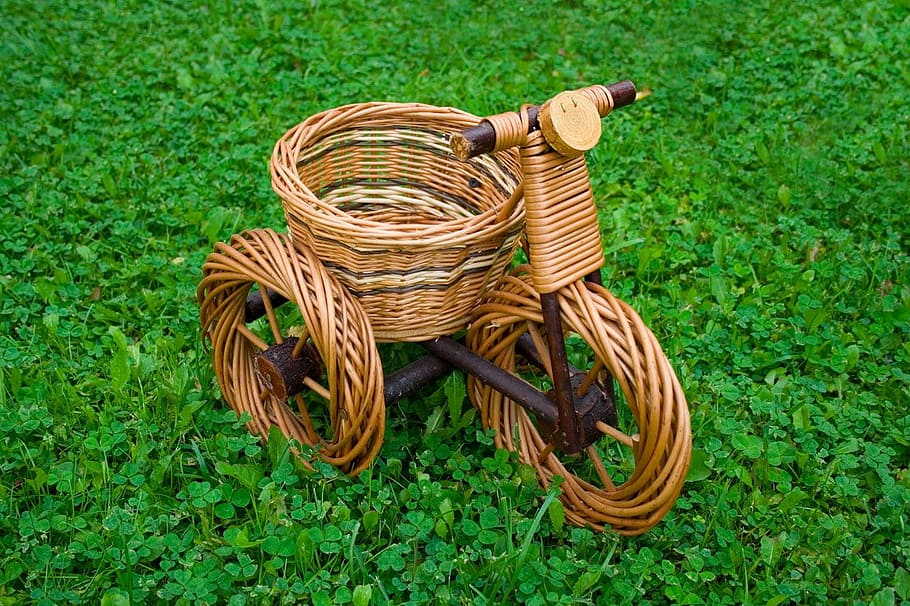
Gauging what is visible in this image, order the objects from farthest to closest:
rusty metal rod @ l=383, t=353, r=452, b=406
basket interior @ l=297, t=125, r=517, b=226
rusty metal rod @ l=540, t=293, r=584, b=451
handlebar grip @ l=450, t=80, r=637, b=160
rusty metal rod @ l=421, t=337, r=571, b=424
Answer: basket interior @ l=297, t=125, r=517, b=226
rusty metal rod @ l=383, t=353, r=452, b=406
rusty metal rod @ l=421, t=337, r=571, b=424
rusty metal rod @ l=540, t=293, r=584, b=451
handlebar grip @ l=450, t=80, r=637, b=160

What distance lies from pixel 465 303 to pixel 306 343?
40 cm

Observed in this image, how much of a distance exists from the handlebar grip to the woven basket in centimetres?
23

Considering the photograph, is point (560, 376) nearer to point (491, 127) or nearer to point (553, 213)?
point (553, 213)

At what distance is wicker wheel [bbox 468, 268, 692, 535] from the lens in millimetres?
1710

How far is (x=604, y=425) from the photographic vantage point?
6.33 feet

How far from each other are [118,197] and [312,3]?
1.69 meters

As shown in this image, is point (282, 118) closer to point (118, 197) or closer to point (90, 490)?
point (118, 197)

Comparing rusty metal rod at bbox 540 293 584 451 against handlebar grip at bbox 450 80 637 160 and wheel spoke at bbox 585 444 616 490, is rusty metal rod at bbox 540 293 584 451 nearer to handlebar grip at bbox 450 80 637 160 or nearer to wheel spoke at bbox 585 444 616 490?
wheel spoke at bbox 585 444 616 490

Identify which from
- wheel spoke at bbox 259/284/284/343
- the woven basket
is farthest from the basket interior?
wheel spoke at bbox 259/284/284/343

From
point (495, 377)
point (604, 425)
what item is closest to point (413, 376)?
point (495, 377)

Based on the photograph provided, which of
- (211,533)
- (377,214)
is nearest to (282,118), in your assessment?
(377,214)

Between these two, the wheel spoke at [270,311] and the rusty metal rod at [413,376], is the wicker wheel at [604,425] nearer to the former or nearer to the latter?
the rusty metal rod at [413,376]

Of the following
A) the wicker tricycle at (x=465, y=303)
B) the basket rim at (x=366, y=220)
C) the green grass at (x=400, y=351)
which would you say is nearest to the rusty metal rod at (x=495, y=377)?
the wicker tricycle at (x=465, y=303)

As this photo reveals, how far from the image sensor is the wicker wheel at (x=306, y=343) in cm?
188
